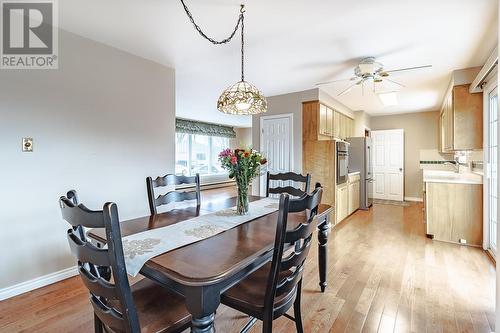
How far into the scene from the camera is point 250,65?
3.19 metres

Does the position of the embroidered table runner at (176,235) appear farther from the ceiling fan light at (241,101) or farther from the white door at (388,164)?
the white door at (388,164)

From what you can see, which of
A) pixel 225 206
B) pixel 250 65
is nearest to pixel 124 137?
pixel 225 206

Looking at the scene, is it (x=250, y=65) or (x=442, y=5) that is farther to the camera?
(x=250, y=65)

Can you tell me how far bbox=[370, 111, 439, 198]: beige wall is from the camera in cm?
609

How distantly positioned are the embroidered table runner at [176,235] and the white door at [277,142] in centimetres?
263

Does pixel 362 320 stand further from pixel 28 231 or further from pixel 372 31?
pixel 28 231

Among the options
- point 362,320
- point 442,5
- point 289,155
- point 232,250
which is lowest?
point 362,320

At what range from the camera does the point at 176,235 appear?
1.39 metres

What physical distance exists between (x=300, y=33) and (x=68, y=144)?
2.51 meters

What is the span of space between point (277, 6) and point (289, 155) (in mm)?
2764

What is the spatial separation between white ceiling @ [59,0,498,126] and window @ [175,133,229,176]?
439cm

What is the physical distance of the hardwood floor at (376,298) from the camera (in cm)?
171

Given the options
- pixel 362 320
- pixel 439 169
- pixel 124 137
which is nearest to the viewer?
pixel 362 320

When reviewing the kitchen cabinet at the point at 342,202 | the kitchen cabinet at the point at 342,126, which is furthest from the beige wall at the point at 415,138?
the kitchen cabinet at the point at 342,202
